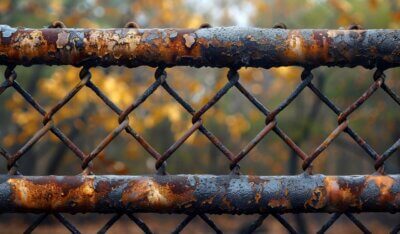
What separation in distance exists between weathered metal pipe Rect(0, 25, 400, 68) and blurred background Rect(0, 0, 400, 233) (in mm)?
3438

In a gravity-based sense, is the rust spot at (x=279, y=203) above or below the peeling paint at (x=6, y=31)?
below

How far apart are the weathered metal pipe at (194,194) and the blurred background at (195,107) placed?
3.38m

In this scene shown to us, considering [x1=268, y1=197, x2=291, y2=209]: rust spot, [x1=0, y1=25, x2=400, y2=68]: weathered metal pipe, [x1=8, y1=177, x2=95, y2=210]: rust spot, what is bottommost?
[x1=268, y1=197, x2=291, y2=209]: rust spot

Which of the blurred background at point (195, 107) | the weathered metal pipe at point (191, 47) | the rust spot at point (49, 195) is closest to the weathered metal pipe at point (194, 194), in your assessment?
the rust spot at point (49, 195)

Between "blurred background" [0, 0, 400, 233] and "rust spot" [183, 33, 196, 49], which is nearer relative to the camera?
"rust spot" [183, 33, 196, 49]

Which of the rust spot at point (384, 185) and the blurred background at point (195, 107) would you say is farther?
the blurred background at point (195, 107)

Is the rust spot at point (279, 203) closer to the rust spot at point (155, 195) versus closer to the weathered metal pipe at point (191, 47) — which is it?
the rust spot at point (155, 195)

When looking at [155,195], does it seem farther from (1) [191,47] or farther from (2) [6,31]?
(2) [6,31]

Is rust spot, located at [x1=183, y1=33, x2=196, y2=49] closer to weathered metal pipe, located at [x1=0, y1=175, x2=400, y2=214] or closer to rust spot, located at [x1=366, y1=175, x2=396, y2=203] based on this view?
weathered metal pipe, located at [x1=0, y1=175, x2=400, y2=214]

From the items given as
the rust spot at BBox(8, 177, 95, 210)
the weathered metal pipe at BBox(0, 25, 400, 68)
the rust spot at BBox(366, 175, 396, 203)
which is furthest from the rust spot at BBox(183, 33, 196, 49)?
the rust spot at BBox(366, 175, 396, 203)

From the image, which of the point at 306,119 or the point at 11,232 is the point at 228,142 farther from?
the point at 11,232

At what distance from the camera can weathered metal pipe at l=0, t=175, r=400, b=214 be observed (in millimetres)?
Result: 1251

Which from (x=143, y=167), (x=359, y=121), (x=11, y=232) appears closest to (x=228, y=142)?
(x=143, y=167)

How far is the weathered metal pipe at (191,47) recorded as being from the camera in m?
1.24
